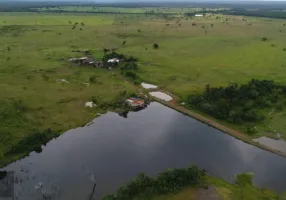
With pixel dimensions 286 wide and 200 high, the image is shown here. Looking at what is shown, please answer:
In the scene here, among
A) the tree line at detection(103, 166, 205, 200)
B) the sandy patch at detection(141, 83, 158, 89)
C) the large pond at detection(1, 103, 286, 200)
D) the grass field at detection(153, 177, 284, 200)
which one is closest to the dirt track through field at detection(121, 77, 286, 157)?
the large pond at detection(1, 103, 286, 200)

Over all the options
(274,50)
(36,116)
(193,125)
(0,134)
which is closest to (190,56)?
(274,50)

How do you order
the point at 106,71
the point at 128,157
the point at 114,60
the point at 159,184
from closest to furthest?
the point at 159,184, the point at 128,157, the point at 106,71, the point at 114,60

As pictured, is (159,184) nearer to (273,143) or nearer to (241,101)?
(273,143)

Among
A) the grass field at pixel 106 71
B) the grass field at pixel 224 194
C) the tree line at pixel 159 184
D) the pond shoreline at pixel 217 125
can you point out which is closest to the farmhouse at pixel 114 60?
the grass field at pixel 106 71

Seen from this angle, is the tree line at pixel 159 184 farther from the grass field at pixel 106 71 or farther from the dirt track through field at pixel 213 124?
the grass field at pixel 106 71

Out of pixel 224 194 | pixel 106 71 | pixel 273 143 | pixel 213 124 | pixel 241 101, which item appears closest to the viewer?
pixel 224 194

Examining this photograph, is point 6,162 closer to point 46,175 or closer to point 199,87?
point 46,175

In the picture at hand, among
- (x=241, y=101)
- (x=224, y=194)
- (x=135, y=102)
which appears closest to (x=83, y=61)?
(x=135, y=102)
